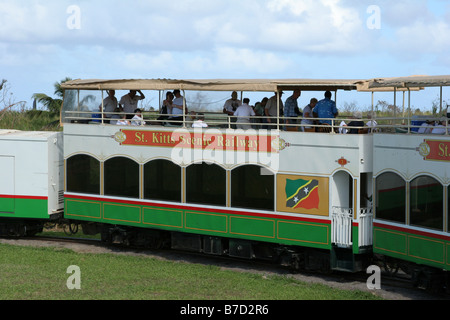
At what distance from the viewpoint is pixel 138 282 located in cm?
1539

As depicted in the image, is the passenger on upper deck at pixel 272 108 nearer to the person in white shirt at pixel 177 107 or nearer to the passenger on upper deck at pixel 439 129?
the person in white shirt at pixel 177 107

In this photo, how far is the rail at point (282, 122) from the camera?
49.1ft

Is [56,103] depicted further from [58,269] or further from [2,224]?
[58,269]

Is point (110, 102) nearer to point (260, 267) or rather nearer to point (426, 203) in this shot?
point (260, 267)

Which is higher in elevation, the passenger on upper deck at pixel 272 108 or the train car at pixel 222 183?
the passenger on upper deck at pixel 272 108

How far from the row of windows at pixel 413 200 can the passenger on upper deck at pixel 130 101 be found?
717 centimetres

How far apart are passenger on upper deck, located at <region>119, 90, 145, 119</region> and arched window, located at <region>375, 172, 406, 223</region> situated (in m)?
7.17

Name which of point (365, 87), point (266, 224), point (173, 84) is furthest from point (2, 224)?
point (365, 87)

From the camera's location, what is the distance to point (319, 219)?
1594 cm

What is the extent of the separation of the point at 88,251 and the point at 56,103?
14.9 metres

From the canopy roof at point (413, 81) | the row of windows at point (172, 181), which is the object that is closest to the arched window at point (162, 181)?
the row of windows at point (172, 181)

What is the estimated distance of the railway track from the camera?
1500 centimetres

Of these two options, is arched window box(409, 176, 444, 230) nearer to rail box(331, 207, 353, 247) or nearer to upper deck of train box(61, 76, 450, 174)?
upper deck of train box(61, 76, 450, 174)

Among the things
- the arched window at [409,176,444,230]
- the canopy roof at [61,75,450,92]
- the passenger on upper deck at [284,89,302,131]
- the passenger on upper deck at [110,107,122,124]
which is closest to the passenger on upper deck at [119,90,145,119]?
the passenger on upper deck at [110,107,122,124]
